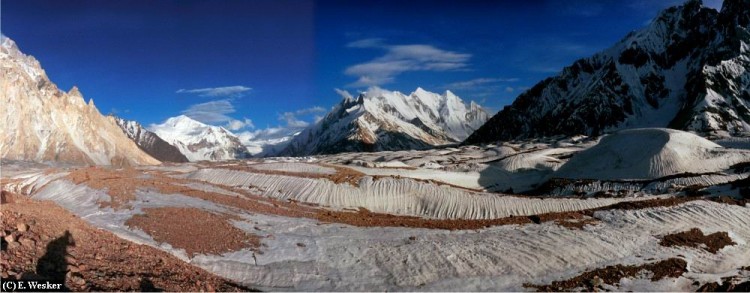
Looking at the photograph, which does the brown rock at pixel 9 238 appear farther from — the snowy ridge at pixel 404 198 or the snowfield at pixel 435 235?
the snowy ridge at pixel 404 198

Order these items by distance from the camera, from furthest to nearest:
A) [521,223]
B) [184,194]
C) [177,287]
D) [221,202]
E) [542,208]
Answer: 1. [542,208]
2. [184,194]
3. [221,202]
4. [521,223]
5. [177,287]

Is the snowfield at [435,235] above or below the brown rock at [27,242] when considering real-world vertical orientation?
below

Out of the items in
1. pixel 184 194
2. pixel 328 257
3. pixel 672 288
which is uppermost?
pixel 184 194

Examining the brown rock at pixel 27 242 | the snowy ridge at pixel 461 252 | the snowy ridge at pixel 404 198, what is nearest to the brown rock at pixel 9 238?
the brown rock at pixel 27 242

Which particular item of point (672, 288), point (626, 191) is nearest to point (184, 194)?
point (672, 288)

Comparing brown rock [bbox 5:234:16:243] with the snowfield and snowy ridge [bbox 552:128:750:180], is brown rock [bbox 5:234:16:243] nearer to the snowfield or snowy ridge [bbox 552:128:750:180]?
the snowfield

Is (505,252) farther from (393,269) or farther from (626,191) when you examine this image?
(626,191)

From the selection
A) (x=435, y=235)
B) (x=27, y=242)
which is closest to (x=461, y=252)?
(x=435, y=235)

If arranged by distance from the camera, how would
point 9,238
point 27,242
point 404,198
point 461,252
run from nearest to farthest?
Result: point 9,238 → point 27,242 → point 461,252 → point 404,198

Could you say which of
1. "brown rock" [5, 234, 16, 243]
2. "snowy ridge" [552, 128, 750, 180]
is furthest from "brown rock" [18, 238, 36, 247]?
"snowy ridge" [552, 128, 750, 180]

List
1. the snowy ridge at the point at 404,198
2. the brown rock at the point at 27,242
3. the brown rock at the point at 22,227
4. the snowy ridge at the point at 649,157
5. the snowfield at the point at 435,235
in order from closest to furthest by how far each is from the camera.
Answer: the brown rock at the point at 27,242
the brown rock at the point at 22,227
the snowfield at the point at 435,235
the snowy ridge at the point at 404,198
the snowy ridge at the point at 649,157

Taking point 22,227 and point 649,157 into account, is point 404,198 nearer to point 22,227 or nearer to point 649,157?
point 22,227
